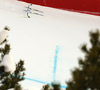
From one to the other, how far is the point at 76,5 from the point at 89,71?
87.5 inches

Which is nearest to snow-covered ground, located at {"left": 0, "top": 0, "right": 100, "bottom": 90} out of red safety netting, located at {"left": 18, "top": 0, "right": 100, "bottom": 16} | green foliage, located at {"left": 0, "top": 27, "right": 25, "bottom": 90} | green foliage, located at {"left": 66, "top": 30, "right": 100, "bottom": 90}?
red safety netting, located at {"left": 18, "top": 0, "right": 100, "bottom": 16}

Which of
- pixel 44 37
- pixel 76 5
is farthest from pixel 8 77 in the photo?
pixel 76 5

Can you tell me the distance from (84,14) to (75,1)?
10.6 inches

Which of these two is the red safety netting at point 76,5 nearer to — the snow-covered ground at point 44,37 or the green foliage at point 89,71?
the snow-covered ground at point 44,37

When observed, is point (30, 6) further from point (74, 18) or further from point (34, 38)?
point (74, 18)

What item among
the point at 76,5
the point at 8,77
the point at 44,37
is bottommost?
the point at 8,77

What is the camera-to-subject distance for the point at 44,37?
113 inches

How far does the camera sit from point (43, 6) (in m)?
2.85

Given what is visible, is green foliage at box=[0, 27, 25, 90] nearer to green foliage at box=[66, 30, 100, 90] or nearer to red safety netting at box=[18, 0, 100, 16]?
green foliage at box=[66, 30, 100, 90]

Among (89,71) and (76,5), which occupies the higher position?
(76,5)

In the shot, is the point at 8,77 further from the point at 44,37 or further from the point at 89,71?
the point at 44,37

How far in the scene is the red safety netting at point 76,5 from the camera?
8.73 ft

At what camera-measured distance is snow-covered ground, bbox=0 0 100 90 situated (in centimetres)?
275

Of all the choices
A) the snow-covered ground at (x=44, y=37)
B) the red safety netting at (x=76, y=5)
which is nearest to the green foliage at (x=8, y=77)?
the snow-covered ground at (x=44, y=37)
